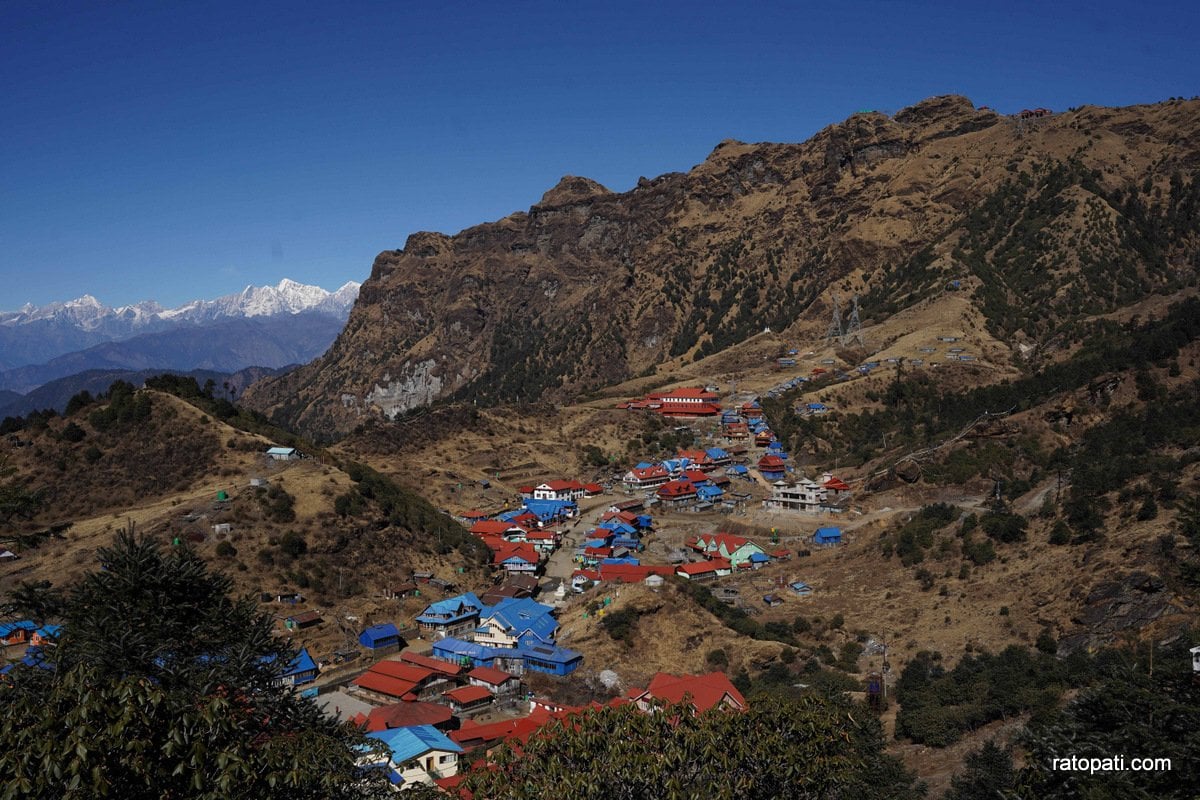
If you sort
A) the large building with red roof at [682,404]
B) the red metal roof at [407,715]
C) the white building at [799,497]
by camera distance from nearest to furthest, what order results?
the red metal roof at [407,715]
the white building at [799,497]
the large building with red roof at [682,404]

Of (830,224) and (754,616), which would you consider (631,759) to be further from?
(830,224)

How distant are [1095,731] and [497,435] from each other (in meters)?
82.3

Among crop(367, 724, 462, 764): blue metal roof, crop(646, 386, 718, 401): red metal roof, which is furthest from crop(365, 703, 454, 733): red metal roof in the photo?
crop(646, 386, 718, 401): red metal roof

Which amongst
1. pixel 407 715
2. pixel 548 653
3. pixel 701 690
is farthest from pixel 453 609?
pixel 701 690

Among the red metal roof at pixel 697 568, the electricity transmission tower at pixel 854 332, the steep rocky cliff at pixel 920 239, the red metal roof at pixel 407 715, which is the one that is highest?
the steep rocky cliff at pixel 920 239

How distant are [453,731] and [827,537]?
115ft

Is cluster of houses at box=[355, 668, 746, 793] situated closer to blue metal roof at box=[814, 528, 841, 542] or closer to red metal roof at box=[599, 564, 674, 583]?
red metal roof at box=[599, 564, 674, 583]

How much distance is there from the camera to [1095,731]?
15766mm

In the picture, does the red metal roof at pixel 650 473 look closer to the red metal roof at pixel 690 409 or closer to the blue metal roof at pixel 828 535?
the red metal roof at pixel 690 409

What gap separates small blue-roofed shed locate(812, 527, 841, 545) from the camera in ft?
194

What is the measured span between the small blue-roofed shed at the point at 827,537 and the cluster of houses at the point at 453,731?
28447 millimetres

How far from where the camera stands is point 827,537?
59438 mm

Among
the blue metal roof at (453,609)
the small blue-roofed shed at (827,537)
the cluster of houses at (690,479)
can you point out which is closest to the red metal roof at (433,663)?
the blue metal roof at (453,609)

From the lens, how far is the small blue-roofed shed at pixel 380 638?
4428 cm
